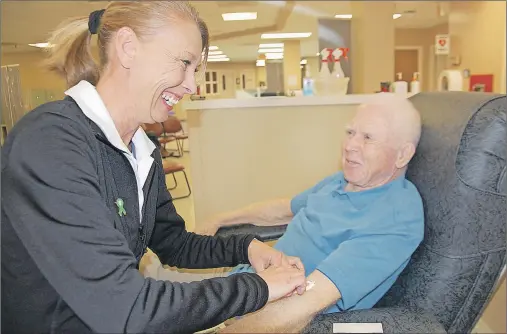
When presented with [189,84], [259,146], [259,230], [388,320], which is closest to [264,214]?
[259,230]

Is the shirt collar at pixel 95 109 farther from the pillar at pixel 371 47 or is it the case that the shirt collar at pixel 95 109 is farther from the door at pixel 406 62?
the door at pixel 406 62

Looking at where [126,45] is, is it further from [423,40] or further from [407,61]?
[423,40]

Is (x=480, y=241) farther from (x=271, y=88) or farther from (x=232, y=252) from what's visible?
(x=271, y=88)

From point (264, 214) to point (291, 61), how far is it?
49cm

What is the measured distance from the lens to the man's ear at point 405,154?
1088mm

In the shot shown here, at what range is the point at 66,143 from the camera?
589 mm

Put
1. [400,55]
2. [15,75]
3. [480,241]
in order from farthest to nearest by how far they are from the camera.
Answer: [400,55]
[480,241]
[15,75]

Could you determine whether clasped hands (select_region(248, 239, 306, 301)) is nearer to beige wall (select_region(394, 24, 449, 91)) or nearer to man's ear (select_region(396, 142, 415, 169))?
man's ear (select_region(396, 142, 415, 169))

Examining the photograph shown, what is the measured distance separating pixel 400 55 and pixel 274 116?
1.03 metres

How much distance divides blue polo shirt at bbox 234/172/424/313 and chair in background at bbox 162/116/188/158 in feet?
1.12

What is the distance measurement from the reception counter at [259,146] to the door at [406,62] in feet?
1.79

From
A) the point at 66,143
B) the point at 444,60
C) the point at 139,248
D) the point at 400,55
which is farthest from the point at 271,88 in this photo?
the point at 444,60

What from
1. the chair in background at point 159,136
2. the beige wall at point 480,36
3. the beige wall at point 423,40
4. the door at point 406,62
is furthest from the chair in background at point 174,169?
the beige wall at point 480,36

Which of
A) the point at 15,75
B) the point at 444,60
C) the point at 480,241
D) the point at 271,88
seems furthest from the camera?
the point at 444,60
